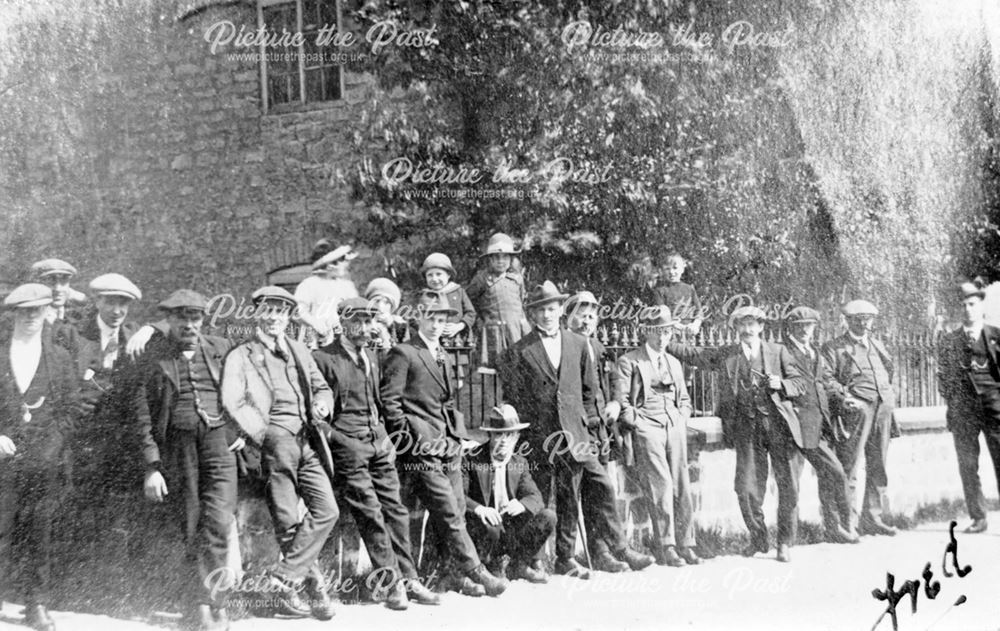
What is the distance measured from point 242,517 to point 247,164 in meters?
2.25

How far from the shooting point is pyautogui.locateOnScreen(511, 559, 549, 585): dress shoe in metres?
5.54

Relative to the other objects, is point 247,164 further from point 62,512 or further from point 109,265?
point 62,512

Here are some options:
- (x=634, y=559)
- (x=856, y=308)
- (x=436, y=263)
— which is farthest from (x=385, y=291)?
(x=856, y=308)

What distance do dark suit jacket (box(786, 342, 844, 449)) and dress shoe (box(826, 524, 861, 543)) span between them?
1.83 ft

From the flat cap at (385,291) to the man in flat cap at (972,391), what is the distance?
3.73 metres

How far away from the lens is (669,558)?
574 centimetres

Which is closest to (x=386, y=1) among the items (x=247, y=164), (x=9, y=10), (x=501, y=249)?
(x=247, y=164)

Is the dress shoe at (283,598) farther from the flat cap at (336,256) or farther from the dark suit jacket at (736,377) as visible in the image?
the dark suit jacket at (736,377)

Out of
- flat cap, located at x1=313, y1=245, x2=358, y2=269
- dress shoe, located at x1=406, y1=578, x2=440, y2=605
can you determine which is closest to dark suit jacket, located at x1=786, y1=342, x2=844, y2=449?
dress shoe, located at x1=406, y1=578, x2=440, y2=605

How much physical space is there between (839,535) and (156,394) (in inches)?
170

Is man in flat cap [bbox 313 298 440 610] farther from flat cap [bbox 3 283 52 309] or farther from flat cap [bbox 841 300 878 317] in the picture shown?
flat cap [bbox 841 300 878 317]

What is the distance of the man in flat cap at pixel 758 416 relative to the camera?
5934 mm

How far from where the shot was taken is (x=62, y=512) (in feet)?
16.8

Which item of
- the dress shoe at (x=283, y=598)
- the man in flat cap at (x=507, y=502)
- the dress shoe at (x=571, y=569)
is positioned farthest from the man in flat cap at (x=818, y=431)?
the dress shoe at (x=283, y=598)
